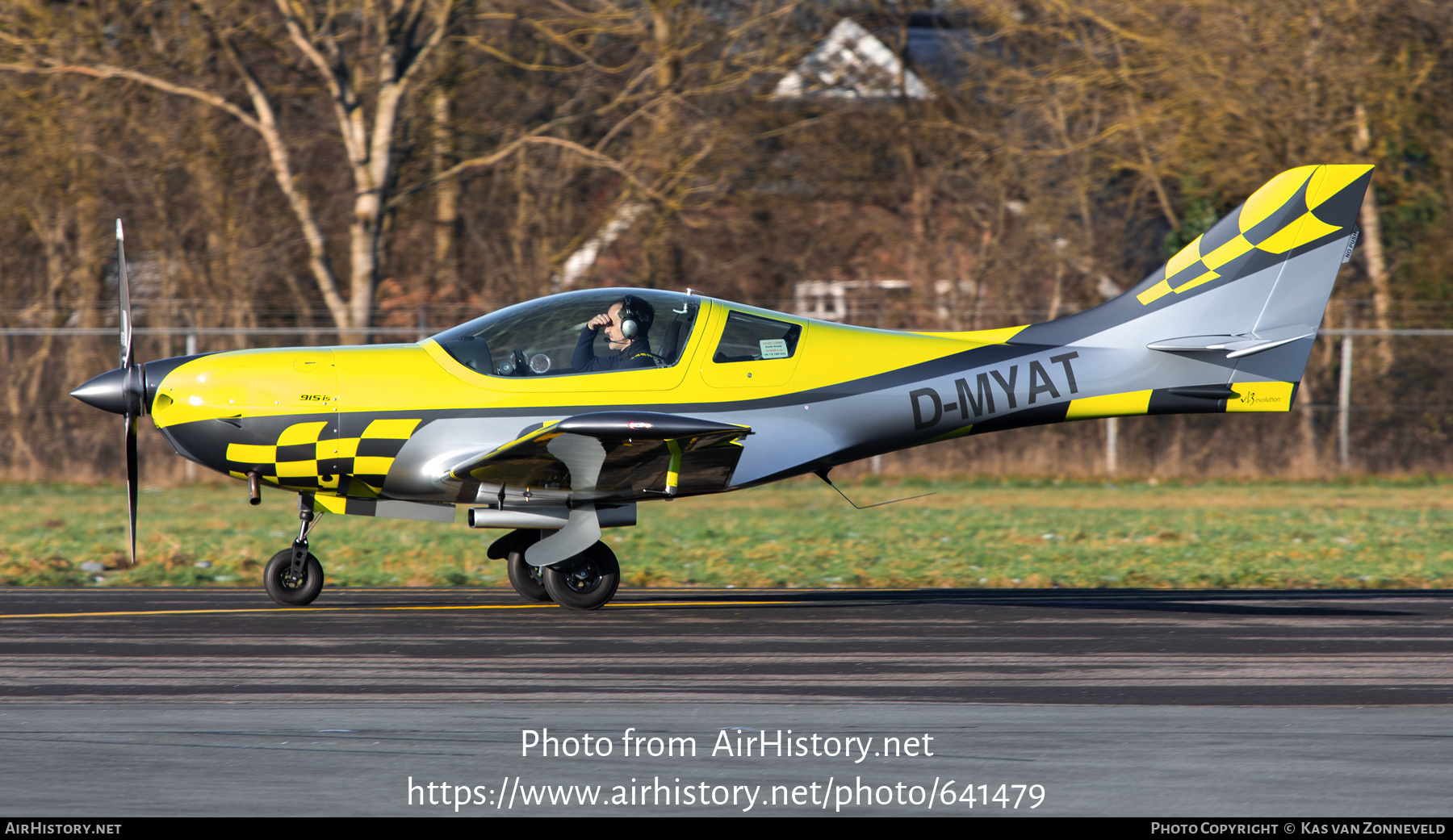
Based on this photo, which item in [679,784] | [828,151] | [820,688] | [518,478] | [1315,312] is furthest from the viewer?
[828,151]

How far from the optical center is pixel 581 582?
9852mm

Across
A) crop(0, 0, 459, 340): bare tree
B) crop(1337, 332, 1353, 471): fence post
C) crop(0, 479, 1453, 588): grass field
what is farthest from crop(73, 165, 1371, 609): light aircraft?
crop(0, 0, 459, 340): bare tree

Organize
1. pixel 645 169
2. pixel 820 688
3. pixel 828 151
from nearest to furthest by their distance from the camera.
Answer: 1. pixel 820 688
2. pixel 645 169
3. pixel 828 151

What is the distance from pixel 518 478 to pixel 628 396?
34.7 inches

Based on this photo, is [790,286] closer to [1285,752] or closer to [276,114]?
[276,114]

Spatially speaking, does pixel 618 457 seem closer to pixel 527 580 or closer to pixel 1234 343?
pixel 527 580

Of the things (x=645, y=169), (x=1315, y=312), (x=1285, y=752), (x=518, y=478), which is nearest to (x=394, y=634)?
(x=518, y=478)

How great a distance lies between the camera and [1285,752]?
232 inches

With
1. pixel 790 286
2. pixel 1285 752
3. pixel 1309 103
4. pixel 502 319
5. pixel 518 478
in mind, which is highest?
pixel 1309 103

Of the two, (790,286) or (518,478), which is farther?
(790,286)

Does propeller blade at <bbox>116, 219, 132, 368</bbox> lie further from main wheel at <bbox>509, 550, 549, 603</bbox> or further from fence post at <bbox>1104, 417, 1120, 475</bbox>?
fence post at <bbox>1104, 417, 1120, 475</bbox>

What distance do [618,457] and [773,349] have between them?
1375mm

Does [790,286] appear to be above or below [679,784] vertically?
above

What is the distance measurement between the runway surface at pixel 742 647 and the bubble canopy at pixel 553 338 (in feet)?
5.40
